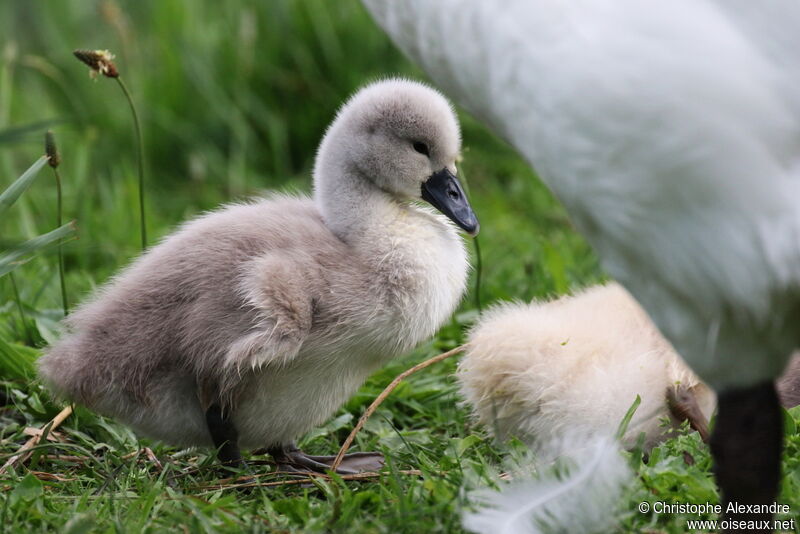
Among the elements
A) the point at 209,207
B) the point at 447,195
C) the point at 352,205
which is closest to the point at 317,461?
the point at 352,205

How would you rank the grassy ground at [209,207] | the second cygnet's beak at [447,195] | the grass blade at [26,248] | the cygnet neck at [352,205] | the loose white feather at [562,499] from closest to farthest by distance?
the loose white feather at [562,499] < the grassy ground at [209,207] < the grass blade at [26,248] < the cygnet neck at [352,205] < the second cygnet's beak at [447,195]

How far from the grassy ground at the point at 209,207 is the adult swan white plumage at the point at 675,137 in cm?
65

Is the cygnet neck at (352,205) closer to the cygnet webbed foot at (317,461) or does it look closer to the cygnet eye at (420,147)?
the cygnet eye at (420,147)

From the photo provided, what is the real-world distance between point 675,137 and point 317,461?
65.7 inches

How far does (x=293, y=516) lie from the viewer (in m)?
2.60

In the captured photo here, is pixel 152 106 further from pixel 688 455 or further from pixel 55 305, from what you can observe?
pixel 688 455

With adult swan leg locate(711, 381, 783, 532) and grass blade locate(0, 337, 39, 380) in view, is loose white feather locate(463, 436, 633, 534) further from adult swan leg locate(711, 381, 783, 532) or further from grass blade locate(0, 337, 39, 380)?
grass blade locate(0, 337, 39, 380)

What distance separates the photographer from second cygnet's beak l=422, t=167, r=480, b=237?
3271mm

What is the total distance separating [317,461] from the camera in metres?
3.23

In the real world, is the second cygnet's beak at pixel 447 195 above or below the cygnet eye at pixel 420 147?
below

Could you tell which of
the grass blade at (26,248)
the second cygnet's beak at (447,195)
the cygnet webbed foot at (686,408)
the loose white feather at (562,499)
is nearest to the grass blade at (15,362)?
the grass blade at (26,248)

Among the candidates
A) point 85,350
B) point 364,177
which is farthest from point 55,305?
point 364,177

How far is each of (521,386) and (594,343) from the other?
Result: 0.25m

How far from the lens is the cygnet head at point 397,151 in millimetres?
3242
